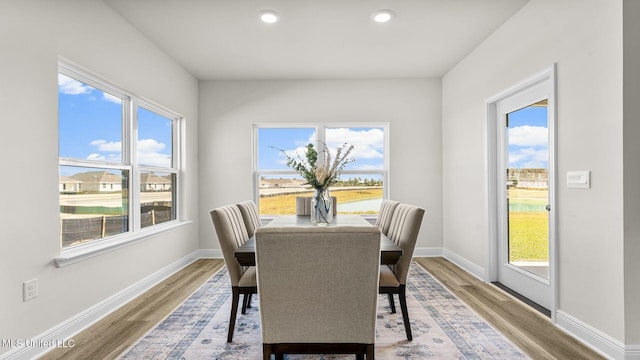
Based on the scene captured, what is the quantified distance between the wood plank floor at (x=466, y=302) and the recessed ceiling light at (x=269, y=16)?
105 inches

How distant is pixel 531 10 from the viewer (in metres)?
2.76

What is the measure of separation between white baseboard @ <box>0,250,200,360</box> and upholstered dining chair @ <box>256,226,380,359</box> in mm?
1531

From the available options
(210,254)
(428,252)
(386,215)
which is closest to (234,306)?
(386,215)

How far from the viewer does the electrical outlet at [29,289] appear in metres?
2.01

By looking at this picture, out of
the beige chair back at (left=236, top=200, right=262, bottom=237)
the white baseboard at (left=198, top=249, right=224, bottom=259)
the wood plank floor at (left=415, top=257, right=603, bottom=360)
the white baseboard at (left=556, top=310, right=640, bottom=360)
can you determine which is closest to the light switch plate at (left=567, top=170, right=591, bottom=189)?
the white baseboard at (left=556, top=310, right=640, bottom=360)

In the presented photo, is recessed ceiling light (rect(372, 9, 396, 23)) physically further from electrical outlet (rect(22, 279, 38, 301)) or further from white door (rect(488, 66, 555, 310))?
electrical outlet (rect(22, 279, 38, 301))

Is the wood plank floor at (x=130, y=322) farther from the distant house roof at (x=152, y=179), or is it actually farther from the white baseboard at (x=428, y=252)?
the white baseboard at (x=428, y=252)

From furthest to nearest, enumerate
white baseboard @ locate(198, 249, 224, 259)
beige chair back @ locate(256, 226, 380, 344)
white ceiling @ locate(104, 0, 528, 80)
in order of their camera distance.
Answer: white baseboard @ locate(198, 249, 224, 259), white ceiling @ locate(104, 0, 528, 80), beige chair back @ locate(256, 226, 380, 344)

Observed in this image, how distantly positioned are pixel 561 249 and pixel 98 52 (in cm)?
391

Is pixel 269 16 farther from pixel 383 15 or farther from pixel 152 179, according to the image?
pixel 152 179

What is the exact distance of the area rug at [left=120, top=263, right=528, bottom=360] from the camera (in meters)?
2.11

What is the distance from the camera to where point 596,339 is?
2119 millimetres

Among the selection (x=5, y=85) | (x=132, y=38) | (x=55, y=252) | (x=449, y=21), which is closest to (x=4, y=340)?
(x=55, y=252)

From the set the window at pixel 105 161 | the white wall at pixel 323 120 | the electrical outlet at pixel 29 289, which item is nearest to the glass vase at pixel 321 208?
the window at pixel 105 161
